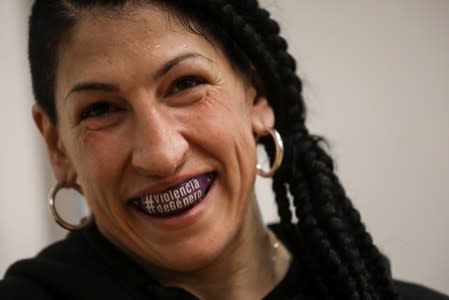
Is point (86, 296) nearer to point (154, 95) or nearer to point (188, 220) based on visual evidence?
point (188, 220)

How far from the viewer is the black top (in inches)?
37.2

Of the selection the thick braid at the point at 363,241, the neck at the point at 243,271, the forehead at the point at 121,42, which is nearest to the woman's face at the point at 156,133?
the forehead at the point at 121,42

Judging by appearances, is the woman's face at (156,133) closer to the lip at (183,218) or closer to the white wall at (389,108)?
the lip at (183,218)

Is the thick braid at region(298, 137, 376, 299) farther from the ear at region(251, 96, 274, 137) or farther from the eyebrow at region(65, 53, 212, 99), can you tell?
the eyebrow at region(65, 53, 212, 99)

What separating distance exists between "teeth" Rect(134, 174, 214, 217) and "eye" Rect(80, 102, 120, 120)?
16 cm

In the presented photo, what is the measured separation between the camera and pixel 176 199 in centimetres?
92

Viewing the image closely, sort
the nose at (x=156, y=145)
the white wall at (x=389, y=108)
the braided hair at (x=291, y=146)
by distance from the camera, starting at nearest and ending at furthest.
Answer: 1. the nose at (x=156, y=145)
2. the braided hair at (x=291, y=146)
3. the white wall at (x=389, y=108)

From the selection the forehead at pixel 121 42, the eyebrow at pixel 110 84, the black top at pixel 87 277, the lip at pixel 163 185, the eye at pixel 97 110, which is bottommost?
the black top at pixel 87 277

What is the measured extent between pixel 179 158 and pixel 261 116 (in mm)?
256

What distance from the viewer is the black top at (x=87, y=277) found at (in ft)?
3.10

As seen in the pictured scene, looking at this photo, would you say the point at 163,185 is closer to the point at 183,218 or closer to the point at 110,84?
the point at 183,218

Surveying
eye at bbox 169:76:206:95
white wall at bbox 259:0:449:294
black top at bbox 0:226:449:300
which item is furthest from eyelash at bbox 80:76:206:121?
white wall at bbox 259:0:449:294

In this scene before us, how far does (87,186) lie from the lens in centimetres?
96

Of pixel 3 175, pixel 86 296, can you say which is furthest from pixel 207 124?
pixel 3 175
